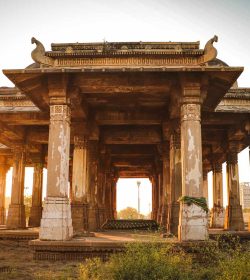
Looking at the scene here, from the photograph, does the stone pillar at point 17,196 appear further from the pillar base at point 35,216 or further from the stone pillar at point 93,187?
the stone pillar at point 93,187

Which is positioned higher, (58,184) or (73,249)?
(58,184)

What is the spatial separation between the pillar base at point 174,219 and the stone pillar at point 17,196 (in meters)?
8.89

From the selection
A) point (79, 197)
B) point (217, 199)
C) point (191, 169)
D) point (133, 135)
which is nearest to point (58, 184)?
point (79, 197)

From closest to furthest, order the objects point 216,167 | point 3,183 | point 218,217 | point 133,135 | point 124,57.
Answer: point 124,57 < point 133,135 < point 218,217 < point 216,167 < point 3,183

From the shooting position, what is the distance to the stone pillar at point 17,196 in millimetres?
18156

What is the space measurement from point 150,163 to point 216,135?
27.0 feet

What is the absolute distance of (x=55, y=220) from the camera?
32.2 ft

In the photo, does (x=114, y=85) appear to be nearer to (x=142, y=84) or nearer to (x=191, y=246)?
(x=142, y=84)

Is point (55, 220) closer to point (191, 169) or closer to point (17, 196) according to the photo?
point (191, 169)

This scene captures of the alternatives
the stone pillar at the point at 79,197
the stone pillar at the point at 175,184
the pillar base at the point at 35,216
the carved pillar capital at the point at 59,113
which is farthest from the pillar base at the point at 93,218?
the carved pillar capital at the point at 59,113

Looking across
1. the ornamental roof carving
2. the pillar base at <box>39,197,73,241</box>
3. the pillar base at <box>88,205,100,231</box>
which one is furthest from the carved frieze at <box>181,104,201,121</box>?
the pillar base at <box>88,205,100,231</box>

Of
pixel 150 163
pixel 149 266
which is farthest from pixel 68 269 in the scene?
pixel 150 163

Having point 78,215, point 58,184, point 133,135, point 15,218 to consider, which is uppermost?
point 133,135

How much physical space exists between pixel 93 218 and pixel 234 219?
6.84 m
